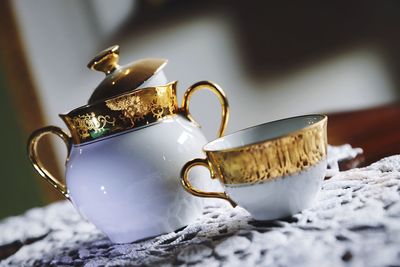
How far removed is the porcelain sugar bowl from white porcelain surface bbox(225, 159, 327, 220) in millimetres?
87

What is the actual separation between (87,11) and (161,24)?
298 millimetres

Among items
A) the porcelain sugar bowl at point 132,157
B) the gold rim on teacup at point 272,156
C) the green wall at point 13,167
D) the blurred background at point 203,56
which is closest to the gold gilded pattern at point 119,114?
the porcelain sugar bowl at point 132,157

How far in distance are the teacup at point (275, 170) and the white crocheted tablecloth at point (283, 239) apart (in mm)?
18

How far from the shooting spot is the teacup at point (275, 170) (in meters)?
0.48

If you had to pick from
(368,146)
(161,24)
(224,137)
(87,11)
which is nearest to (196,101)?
(161,24)

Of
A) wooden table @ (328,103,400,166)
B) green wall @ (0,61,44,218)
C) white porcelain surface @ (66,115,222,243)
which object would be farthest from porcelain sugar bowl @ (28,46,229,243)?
green wall @ (0,61,44,218)

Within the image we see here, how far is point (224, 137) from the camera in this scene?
0.59m

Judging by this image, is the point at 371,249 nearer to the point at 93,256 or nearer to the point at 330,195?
the point at 330,195

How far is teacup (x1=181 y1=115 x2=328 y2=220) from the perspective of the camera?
481 millimetres

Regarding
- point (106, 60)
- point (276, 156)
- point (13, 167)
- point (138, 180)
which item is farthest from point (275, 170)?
point (13, 167)

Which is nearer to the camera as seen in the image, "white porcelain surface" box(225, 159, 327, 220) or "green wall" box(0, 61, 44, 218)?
"white porcelain surface" box(225, 159, 327, 220)

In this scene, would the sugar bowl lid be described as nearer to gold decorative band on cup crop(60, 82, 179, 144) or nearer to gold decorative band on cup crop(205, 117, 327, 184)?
gold decorative band on cup crop(60, 82, 179, 144)

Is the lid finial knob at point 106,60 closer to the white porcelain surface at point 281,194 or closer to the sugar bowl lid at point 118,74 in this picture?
the sugar bowl lid at point 118,74

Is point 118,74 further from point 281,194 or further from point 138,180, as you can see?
point 281,194
